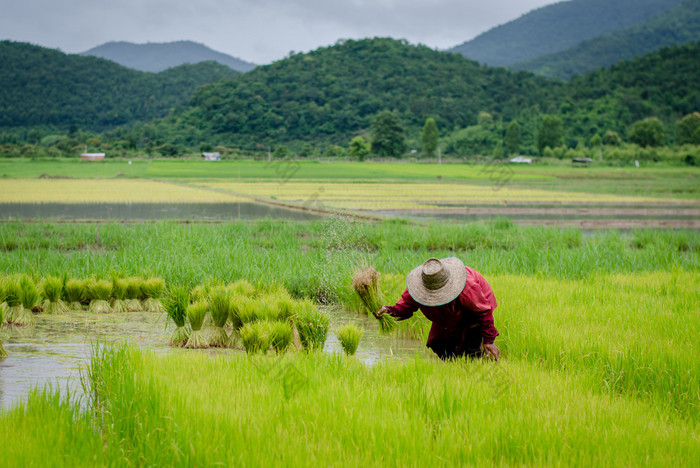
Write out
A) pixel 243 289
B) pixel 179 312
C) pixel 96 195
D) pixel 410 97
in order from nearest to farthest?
pixel 179 312 → pixel 243 289 → pixel 96 195 → pixel 410 97

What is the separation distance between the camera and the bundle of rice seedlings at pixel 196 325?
452cm

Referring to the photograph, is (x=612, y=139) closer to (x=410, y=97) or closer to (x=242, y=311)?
(x=410, y=97)

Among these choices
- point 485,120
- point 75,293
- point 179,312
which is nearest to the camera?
point 179,312

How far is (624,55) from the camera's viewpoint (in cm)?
16862

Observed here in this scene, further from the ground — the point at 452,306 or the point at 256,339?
the point at 452,306

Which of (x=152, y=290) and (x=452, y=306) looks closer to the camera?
(x=452, y=306)

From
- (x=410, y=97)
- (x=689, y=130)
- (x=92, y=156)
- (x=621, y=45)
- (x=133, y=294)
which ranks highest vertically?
(x=621, y=45)

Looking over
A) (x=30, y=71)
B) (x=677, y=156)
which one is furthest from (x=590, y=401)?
(x=677, y=156)

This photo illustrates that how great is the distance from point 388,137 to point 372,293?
207 ft

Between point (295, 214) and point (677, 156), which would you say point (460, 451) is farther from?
point (677, 156)

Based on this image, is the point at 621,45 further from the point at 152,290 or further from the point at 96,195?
the point at 152,290

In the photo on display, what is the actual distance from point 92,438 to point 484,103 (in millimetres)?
87283

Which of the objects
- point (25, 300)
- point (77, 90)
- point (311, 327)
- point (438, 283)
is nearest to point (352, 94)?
point (77, 90)

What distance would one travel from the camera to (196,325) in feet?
15.1
